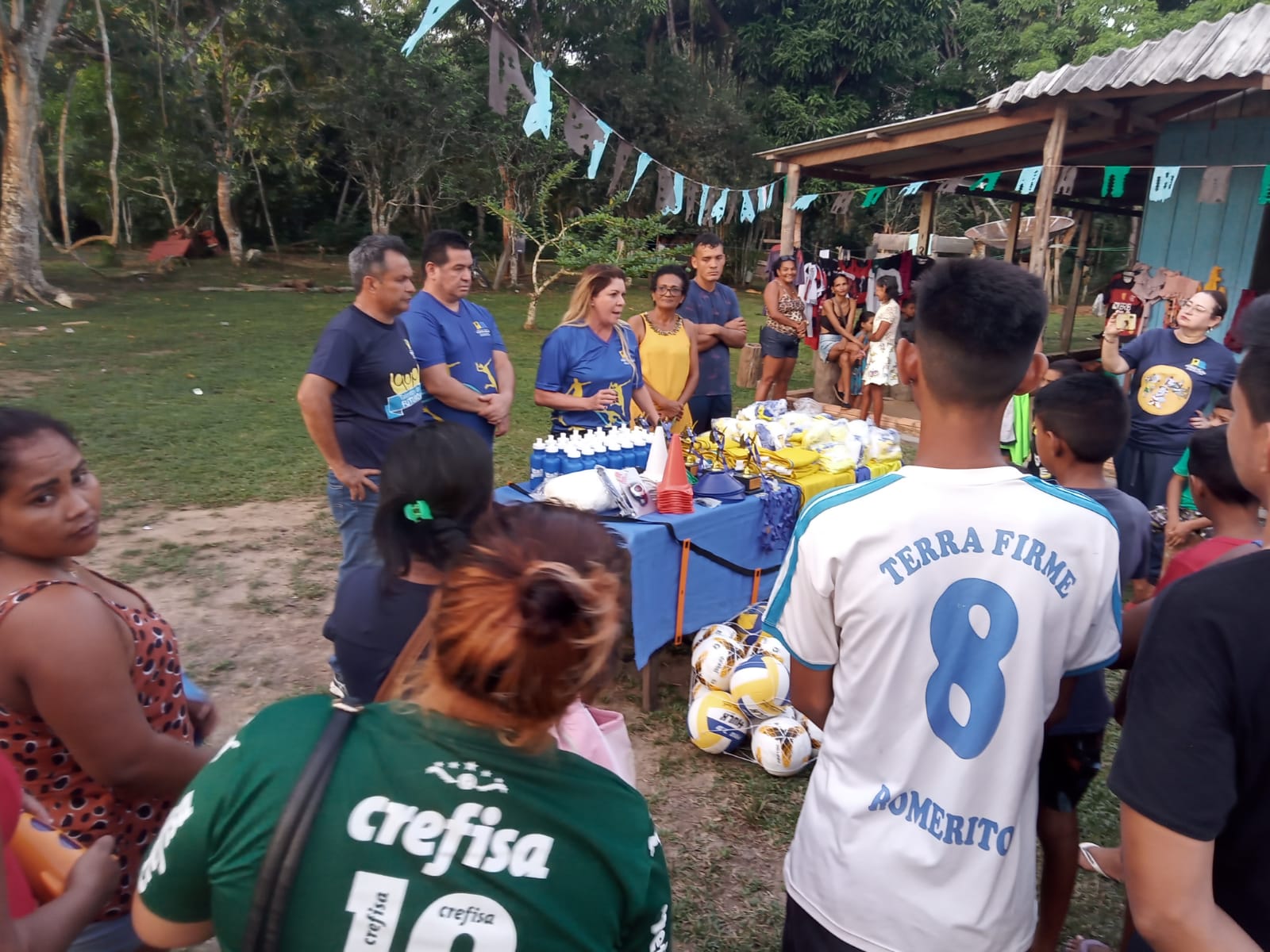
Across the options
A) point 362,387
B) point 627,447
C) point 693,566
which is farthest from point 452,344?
point 693,566

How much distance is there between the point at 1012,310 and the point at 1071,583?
1.65 ft

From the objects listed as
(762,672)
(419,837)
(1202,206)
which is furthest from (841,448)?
(1202,206)

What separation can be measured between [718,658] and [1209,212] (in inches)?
319

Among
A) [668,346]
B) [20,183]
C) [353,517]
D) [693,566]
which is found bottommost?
[693,566]

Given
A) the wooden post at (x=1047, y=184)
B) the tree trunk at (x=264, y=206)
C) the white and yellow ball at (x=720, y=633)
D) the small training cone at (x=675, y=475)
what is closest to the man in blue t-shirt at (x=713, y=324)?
the small training cone at (x=675, y=475)

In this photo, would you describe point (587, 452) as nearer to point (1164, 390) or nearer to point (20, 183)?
point (1164, 390)

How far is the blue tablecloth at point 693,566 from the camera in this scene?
3588mm

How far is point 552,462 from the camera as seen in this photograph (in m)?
3.98

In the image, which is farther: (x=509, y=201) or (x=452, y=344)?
(x=509, y=201)

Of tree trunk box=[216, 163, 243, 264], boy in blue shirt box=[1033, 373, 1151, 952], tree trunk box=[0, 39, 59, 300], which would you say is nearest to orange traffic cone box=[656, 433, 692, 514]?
boy in blue shirt box=[1033, 373, 1151, 952]

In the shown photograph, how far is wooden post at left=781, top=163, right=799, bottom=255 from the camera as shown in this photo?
11.0 m

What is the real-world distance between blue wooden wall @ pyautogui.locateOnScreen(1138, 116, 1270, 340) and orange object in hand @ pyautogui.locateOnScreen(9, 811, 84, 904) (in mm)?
9868

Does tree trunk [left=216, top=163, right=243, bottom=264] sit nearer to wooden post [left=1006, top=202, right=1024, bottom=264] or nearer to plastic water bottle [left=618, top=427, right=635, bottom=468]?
wooden post [left=1006, top=202, right=1024, bottom=264]

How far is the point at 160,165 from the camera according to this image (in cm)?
2545
